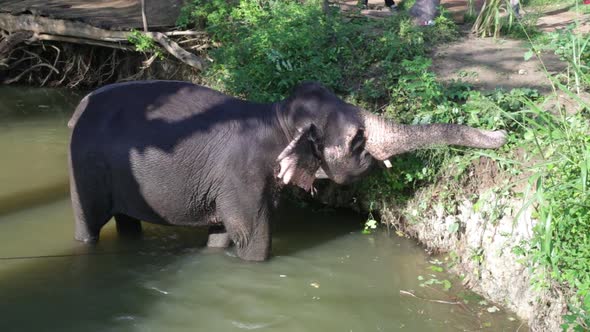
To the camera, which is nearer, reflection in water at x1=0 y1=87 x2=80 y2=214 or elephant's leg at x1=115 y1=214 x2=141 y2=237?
elephant's leg at x1=115 y1=214 x2=141 y2=237

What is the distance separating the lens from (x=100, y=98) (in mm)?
6113

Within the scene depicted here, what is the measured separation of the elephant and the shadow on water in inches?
16.2

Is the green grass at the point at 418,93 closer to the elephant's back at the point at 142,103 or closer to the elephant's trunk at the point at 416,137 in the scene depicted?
the elephant's trunk at the point at 416,137

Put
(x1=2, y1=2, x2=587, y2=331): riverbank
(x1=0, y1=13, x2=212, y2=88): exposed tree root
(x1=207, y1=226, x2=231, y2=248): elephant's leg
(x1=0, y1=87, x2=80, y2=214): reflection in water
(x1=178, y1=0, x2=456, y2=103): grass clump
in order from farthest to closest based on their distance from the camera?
(x1=0, y1=13, x2=212, y2=88): exposed tree root, (x1=0, y1=87, x2=80, y2=214): reflection in water, (x1=178, y1=0, x2=456, y2=103): grass clump, (x1=207, y1=226, x2=231, y2=248): elephant's leg, (x1=2, y1=2, x2=587, y2=331): riverbank

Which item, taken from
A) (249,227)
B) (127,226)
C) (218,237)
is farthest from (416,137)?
(127,226)

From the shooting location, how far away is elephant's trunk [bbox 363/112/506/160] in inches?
227

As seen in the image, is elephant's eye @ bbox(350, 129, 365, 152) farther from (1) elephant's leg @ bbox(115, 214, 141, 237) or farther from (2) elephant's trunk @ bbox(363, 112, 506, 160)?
(1) elephant's leg @ bbox(115, 214, 141, 237)

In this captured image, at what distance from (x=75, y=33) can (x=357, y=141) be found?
6821 millimetres

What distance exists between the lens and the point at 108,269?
612cm

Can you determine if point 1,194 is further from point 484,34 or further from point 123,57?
point 484,34

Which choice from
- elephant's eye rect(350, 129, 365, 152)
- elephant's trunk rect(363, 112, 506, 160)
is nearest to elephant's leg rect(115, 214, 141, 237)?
elephant's eye rect(350, 129, 365, 152)

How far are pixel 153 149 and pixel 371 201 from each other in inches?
87.3

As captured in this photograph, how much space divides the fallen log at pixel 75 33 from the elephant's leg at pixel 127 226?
380cm

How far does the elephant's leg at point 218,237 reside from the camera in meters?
6.48
